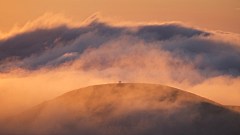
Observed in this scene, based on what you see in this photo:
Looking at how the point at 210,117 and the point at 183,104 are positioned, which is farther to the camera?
the point at 183,104

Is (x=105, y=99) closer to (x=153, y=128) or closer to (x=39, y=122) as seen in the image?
(x=153, y=128)

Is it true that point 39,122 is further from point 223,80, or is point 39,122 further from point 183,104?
point 223,80

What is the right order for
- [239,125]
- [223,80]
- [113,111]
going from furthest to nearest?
[223,80] < [113,111] < [239,125]

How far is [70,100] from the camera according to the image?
2208 centimetres

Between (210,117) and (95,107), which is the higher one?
(95,107)

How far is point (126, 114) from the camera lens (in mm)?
20828

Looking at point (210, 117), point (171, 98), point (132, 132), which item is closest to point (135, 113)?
point (132, 132)

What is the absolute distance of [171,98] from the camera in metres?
20.6

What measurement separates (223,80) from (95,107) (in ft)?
449

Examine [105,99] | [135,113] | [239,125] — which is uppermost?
[105,99]

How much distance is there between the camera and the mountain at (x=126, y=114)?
18688 millimetres

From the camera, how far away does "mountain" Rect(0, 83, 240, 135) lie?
18.7 metres

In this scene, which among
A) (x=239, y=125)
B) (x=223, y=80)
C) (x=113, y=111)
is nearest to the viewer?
(x=239, y=125)

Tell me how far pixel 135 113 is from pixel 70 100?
7.11m
